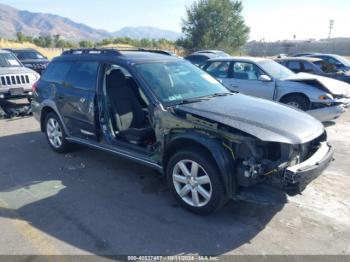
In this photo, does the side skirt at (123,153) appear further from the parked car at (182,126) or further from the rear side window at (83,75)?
the rear side window at (83,75)

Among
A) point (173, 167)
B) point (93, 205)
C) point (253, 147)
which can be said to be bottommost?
point (93, 205)

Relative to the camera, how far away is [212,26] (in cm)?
3828

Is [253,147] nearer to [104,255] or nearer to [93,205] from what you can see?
[104,255]

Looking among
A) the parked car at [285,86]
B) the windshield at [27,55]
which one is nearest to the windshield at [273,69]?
the parked car at [285,86]

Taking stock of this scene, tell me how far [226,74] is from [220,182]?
19.9 feet

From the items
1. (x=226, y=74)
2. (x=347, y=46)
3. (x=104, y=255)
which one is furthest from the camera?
(x=347, y=46)

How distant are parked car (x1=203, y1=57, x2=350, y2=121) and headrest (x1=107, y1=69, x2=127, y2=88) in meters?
2.92

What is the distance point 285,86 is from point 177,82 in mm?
4448

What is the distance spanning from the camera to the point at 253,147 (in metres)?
3.35

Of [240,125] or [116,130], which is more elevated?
[240,125]

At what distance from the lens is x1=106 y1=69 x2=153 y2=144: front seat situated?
491 cm

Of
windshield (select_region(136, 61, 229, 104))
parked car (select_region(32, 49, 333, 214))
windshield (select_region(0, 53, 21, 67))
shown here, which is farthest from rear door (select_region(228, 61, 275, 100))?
windshield (select_region(0, 53, 21, 67))

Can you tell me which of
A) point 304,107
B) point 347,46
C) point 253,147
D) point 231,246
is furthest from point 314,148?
point 347,46

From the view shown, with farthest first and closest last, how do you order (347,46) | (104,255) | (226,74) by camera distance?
(347,46)
(226,74)
(104,255)
